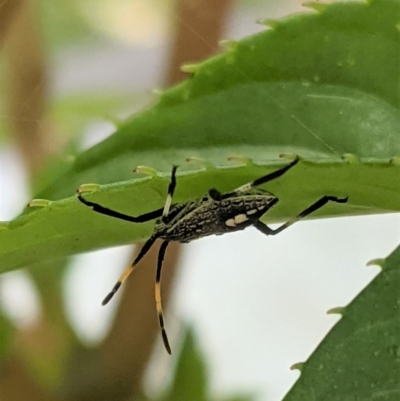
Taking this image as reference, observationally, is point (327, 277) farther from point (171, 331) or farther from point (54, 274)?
point (54, 274)

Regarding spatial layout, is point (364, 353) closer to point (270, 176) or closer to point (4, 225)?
point (270, 176)

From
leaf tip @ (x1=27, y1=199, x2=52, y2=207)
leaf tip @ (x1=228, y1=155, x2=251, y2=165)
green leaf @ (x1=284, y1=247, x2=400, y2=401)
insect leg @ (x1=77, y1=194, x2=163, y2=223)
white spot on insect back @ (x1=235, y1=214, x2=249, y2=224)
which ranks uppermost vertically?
leaf tip @ (x1=228, y1=155, x2=251, y2=165)

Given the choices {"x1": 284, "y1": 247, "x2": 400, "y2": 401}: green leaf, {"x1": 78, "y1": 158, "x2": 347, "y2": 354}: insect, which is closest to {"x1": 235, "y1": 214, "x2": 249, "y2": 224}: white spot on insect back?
{"x1": 78, "y1": 158, "x2": 347, "y2": 354}: insect

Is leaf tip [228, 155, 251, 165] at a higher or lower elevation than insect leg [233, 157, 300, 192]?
higher

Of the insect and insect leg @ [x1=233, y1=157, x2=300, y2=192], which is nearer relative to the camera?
insect leg @ [x1=233, y1=157, x2=300, y2=192]

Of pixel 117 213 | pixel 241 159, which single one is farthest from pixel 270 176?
pixel 117 213

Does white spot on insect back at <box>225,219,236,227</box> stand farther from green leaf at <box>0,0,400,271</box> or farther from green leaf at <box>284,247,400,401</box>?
green leaf at <box>284,247,400,401</box>

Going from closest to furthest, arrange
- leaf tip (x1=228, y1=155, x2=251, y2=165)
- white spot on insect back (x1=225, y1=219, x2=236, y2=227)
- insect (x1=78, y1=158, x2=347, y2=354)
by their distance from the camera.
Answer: leaf tip (x1=228, y1=155, x2=251, y2=165) → insect (x1=78, y1=158, x2=347, y2=354) → white spot on insect back (x1=225, y1=219, x2=236, y2=227)
